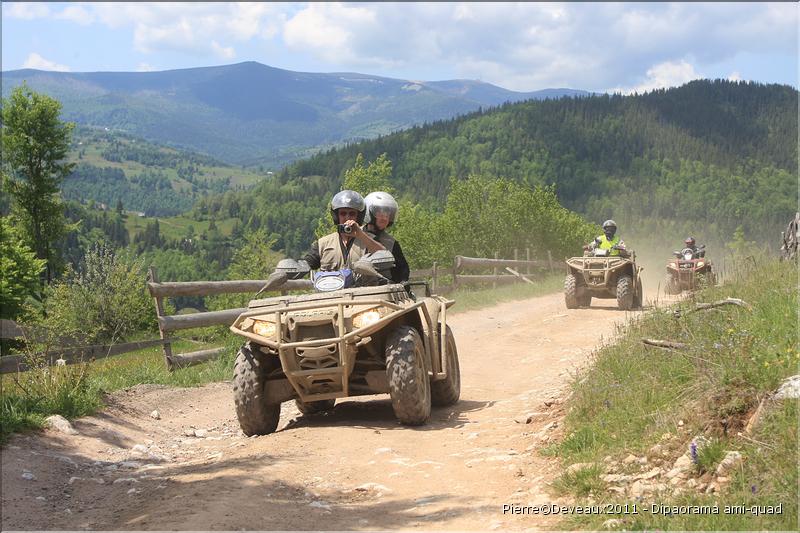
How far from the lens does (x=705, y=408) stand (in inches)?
223

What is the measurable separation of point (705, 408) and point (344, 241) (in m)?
4.31

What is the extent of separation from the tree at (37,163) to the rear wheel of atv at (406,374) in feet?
154

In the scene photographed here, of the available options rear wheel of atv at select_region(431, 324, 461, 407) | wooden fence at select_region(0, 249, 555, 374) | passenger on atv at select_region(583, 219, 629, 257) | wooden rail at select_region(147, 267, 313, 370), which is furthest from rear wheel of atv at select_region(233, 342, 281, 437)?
passenger on atv at select_region(583, 219, 629, 257)

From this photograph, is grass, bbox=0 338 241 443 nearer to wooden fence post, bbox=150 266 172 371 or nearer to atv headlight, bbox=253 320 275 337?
wooden fence post, bbox=150 266 172 371

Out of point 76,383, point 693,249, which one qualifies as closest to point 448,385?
point 76,383

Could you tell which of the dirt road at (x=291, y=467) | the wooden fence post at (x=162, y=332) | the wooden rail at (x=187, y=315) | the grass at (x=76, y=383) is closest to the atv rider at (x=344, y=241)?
the dirt road at (x=291, y=467)

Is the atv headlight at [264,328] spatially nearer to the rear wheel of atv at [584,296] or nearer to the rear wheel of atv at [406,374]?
the rear wheel of atv at [406,374]

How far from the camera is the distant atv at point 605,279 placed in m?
18.1

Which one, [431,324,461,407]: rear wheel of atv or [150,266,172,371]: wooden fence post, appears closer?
[431,324,461,407]: rear wheel of atv

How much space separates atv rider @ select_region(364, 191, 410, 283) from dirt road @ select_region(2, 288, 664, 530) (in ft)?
4.97

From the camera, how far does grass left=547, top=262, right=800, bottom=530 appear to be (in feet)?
15.3

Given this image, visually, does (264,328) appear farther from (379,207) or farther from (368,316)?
(379,207)

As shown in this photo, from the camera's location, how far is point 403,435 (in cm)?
770

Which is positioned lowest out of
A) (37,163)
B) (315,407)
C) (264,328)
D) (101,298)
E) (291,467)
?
(101,298)
